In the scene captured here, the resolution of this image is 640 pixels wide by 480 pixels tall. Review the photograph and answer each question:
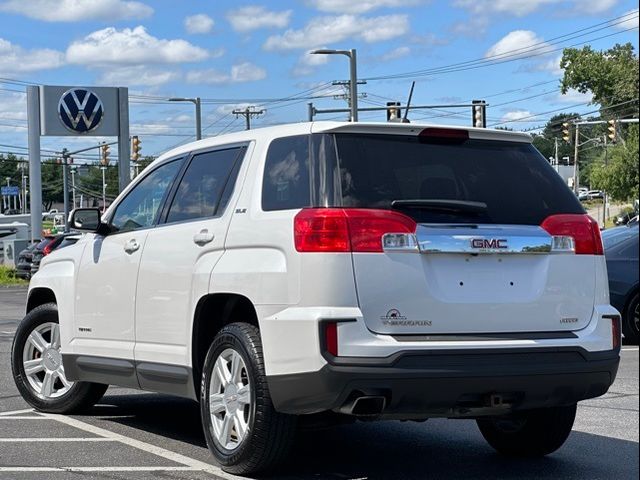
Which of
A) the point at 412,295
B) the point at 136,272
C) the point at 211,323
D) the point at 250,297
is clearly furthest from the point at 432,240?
the point at 136,272

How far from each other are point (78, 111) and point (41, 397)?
3203 cm

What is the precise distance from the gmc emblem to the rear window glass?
140 mm

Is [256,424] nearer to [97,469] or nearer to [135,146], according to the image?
[97,469]

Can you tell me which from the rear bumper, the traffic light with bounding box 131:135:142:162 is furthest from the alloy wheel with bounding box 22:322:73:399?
the traffic light with bounding box 131:135:142:162

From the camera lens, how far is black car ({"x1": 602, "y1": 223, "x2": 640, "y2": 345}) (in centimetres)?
1276

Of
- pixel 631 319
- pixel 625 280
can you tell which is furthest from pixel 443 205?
pixel 631 319

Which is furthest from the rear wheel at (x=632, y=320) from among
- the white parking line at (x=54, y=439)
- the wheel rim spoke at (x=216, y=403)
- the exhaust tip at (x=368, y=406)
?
the exhaust tip at (x=368, y=406)

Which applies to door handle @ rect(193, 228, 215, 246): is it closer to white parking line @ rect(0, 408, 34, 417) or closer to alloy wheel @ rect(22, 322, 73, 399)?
alloy wheel @ rect(22, 322, 73, 399)

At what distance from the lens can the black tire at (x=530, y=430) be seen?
633cm

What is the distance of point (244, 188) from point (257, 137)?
34cm

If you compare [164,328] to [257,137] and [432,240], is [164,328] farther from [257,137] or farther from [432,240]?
[432,240]

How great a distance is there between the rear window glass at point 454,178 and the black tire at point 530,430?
1258 millimetres

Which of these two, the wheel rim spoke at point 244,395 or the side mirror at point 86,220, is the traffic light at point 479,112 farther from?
the wheel rim spoke at point 244,395

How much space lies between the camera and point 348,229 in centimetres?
532
